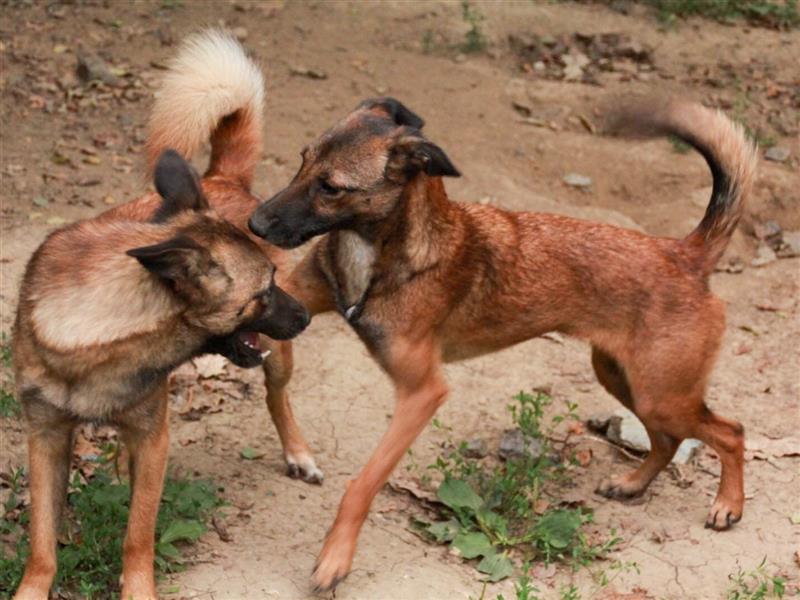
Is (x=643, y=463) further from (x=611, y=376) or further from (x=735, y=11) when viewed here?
(x=735, y=11)

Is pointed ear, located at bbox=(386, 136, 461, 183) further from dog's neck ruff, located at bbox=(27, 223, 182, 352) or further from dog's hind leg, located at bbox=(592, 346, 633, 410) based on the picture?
dog's hind leg, located at bbox=(592, 346, 633, 410)

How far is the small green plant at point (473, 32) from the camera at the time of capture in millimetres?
10234

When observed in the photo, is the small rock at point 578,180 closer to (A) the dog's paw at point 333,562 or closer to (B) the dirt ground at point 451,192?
(B) the dirt ground at point 451,192

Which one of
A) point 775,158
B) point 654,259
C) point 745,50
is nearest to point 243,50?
point 654,259

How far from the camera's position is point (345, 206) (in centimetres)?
512

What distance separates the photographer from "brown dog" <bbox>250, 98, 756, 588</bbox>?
16.8 feet

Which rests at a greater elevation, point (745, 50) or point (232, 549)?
point (745, 50)

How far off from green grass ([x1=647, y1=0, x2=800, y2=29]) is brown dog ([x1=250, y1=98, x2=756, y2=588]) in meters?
5.61

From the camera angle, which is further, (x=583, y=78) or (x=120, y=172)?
(x=583, y=78)

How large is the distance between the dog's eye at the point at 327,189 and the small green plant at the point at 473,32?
17.9 ft

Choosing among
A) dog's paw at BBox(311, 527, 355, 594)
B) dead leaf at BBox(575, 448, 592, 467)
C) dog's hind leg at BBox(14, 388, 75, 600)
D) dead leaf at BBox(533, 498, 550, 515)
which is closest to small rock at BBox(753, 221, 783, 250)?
dead leaf at BBox(575, 448, 592, 467)

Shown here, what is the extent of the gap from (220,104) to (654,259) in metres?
2.12

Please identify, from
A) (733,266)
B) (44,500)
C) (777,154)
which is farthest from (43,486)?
(777,154)

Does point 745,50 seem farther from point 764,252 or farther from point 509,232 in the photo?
point 509,232
